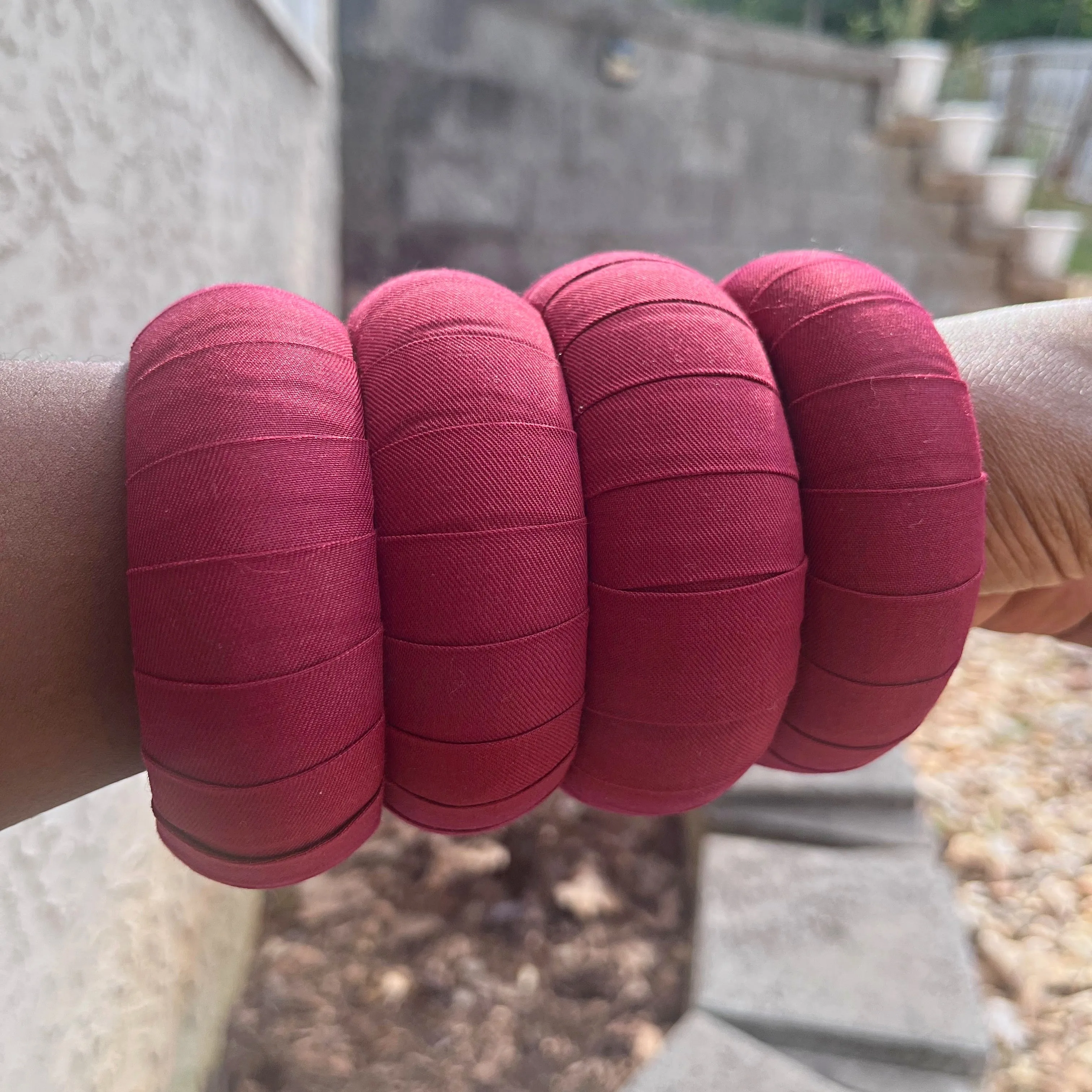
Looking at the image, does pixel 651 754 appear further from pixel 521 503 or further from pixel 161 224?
pixel 161 224

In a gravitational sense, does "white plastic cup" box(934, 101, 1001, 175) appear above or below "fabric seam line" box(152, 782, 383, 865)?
below

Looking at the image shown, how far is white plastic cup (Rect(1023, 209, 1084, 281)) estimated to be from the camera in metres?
3.41

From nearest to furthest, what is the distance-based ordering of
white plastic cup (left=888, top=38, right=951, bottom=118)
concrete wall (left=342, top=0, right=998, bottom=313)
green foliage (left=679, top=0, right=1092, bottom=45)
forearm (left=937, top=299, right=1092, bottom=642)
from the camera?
forearm (left=937, top=299, right=1092, bottom=642), concrete wall (left=342, top=0, right=998, bottom=313), white plastic cup (left=888, top=38, right=951, bottom=118), green foliage (left=679, top=0, right=1092, bottom=45)

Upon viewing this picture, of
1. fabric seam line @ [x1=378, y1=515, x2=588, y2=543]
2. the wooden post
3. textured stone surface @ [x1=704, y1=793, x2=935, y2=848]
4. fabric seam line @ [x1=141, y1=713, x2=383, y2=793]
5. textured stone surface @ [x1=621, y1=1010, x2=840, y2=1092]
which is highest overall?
fabric seam line @ [x1=378, y1=515, x2=588, y2=543]

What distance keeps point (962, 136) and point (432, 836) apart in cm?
330

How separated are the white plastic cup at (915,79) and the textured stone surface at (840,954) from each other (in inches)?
119

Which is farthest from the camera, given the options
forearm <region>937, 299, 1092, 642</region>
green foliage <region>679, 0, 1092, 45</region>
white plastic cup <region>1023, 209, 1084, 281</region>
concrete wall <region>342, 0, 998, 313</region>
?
green foliage <region>679, 0, 1092, 45</region>

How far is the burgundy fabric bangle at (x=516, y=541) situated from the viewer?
42 cm

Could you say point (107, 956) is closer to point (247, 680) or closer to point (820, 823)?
point (247, 680)

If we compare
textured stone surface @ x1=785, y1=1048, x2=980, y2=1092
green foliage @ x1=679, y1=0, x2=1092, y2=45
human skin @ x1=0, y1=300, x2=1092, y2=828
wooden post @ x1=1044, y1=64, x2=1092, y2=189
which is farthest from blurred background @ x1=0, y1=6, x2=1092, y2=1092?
green foliage @ x1=679, y1=0, x2=1092, y2=45

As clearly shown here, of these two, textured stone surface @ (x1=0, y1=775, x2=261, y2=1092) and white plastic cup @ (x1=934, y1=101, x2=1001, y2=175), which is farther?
white plastic cup @ (x1=934, y1=101, x2=1001, y2=175)

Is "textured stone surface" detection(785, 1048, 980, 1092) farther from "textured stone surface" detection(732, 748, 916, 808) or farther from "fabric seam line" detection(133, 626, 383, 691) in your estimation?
"fabric seam line" detection(133, 626, 383, 691)

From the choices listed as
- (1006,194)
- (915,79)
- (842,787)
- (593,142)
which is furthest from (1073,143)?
(842,787)

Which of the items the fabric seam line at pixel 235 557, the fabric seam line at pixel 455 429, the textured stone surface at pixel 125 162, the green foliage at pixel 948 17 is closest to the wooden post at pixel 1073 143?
the green foliage at pixel 948 17
